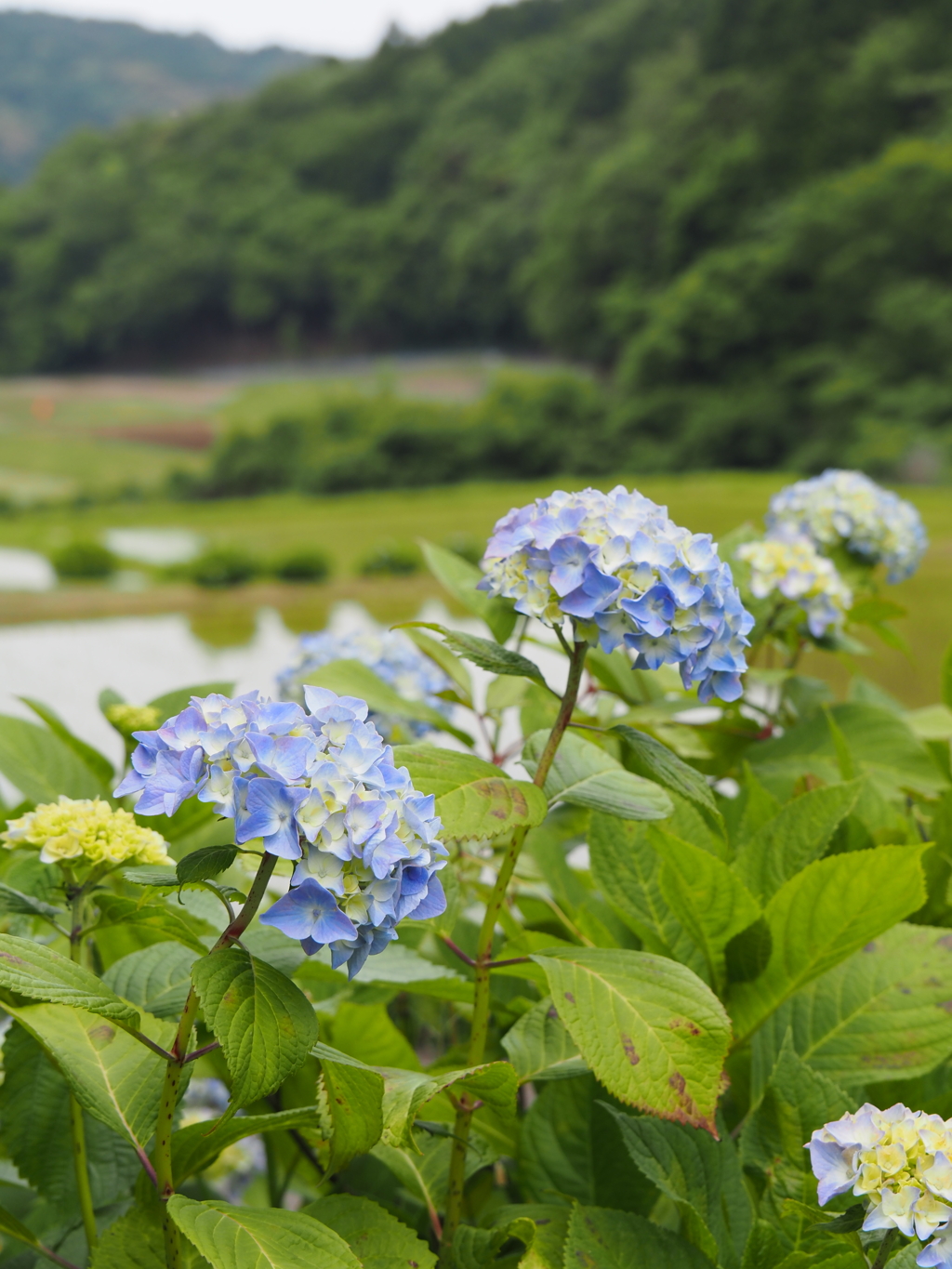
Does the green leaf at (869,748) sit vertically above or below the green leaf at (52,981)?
below

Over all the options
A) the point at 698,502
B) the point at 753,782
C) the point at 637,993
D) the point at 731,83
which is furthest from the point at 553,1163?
the point at 731,83

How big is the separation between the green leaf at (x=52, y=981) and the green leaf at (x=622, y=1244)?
0.85ft

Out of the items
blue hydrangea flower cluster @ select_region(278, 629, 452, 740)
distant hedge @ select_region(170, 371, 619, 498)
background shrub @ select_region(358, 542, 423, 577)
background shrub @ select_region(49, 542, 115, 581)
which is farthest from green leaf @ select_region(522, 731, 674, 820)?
distant hedge @ select_region(170, 371, 619, 498)

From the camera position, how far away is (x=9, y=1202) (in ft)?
2.80

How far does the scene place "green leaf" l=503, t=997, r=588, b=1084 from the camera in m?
0.62

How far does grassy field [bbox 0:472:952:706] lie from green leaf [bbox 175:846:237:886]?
1.14m

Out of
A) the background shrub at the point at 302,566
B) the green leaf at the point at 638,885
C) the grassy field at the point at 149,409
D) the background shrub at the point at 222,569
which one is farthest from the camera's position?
the grassy field at the point at 149,409

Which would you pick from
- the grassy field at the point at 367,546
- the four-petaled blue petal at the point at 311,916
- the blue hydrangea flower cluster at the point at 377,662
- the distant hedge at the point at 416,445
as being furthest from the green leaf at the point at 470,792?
the distant hedge at the point at 416,445

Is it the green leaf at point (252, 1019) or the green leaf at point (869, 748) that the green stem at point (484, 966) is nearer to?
the green leaf at point (252, 1019)

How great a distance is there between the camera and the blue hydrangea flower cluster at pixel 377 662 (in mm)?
1261

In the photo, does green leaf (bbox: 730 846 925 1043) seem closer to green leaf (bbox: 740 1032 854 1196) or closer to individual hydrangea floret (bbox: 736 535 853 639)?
green leaf (bbox: 740 1032 854 1196)

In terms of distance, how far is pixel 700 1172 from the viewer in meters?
0.60

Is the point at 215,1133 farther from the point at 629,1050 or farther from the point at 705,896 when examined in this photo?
the point at 705,896

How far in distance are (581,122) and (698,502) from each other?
1386 centimetres
